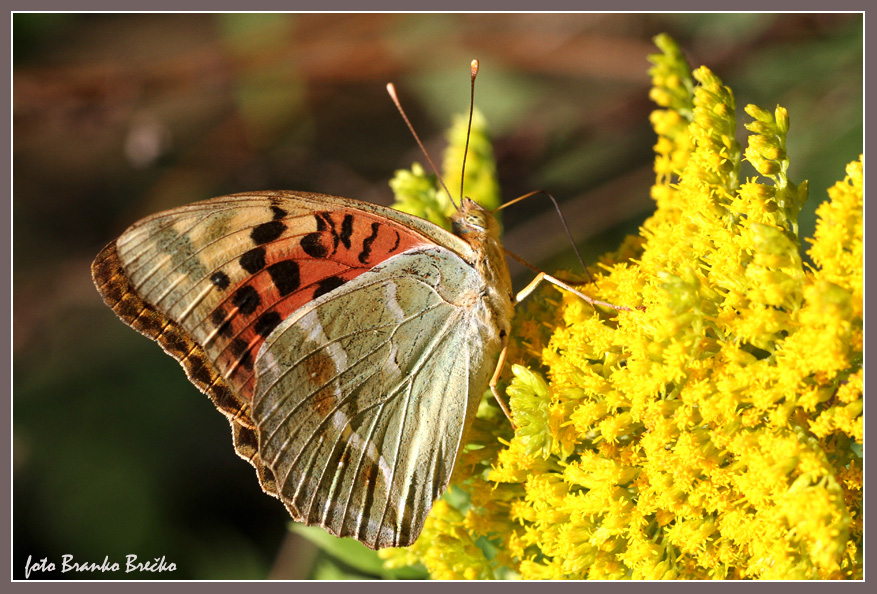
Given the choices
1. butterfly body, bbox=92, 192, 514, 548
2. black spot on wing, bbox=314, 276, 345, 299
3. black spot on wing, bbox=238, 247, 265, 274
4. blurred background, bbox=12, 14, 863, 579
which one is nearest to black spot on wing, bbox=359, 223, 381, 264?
butterfly body, bbox=92, 192, 514, 548

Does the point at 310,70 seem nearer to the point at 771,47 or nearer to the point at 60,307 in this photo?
the point at 60,307

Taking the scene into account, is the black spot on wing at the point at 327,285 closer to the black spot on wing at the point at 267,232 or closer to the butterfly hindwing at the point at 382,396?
the butterfly hindwing at the point at 382,396

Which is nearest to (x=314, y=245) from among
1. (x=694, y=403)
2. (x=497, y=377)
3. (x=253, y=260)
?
(x=253, y=260)

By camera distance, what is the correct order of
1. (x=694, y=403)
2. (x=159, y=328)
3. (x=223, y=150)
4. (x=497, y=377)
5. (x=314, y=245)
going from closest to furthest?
(x=694, y=403) → (x=159, y=328) → (x=314, y=245) → (x=497, y=377) → (x=223, y=150)

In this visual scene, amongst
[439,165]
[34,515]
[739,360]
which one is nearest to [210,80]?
[439,165]

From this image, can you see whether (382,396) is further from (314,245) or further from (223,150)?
(223,150)

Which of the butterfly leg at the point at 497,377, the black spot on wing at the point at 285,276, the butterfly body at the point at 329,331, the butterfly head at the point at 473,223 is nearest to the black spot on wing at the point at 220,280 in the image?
the butterfly body at the point at 329,331

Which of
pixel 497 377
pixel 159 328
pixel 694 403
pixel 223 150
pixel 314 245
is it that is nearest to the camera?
pixel 694 403

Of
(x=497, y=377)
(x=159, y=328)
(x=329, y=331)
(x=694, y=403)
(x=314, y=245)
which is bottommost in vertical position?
(x=497, y=377)
